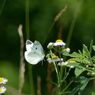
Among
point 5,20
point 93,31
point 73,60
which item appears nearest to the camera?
point 73,60

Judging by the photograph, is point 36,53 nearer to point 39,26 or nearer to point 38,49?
point 38,49

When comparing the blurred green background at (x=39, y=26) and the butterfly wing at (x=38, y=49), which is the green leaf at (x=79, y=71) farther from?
the blurred green background at (x=39, y=26)

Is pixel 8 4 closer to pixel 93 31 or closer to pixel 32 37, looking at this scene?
pixel 32 37

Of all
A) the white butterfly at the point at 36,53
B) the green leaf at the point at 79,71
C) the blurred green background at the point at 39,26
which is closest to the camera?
the green leaf at the point at 79,71

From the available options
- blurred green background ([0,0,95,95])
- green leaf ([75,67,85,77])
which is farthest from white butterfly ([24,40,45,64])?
blurred green background ([0,0,95,95])

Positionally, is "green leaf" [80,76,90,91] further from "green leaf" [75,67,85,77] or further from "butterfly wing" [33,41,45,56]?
"butterfly wing" [33,41,45,56]

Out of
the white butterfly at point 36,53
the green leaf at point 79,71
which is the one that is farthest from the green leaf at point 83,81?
the white butterfly at point 36,53

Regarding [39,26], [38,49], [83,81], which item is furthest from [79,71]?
[39,26]

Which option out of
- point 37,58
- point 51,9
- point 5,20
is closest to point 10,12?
point 5,20
